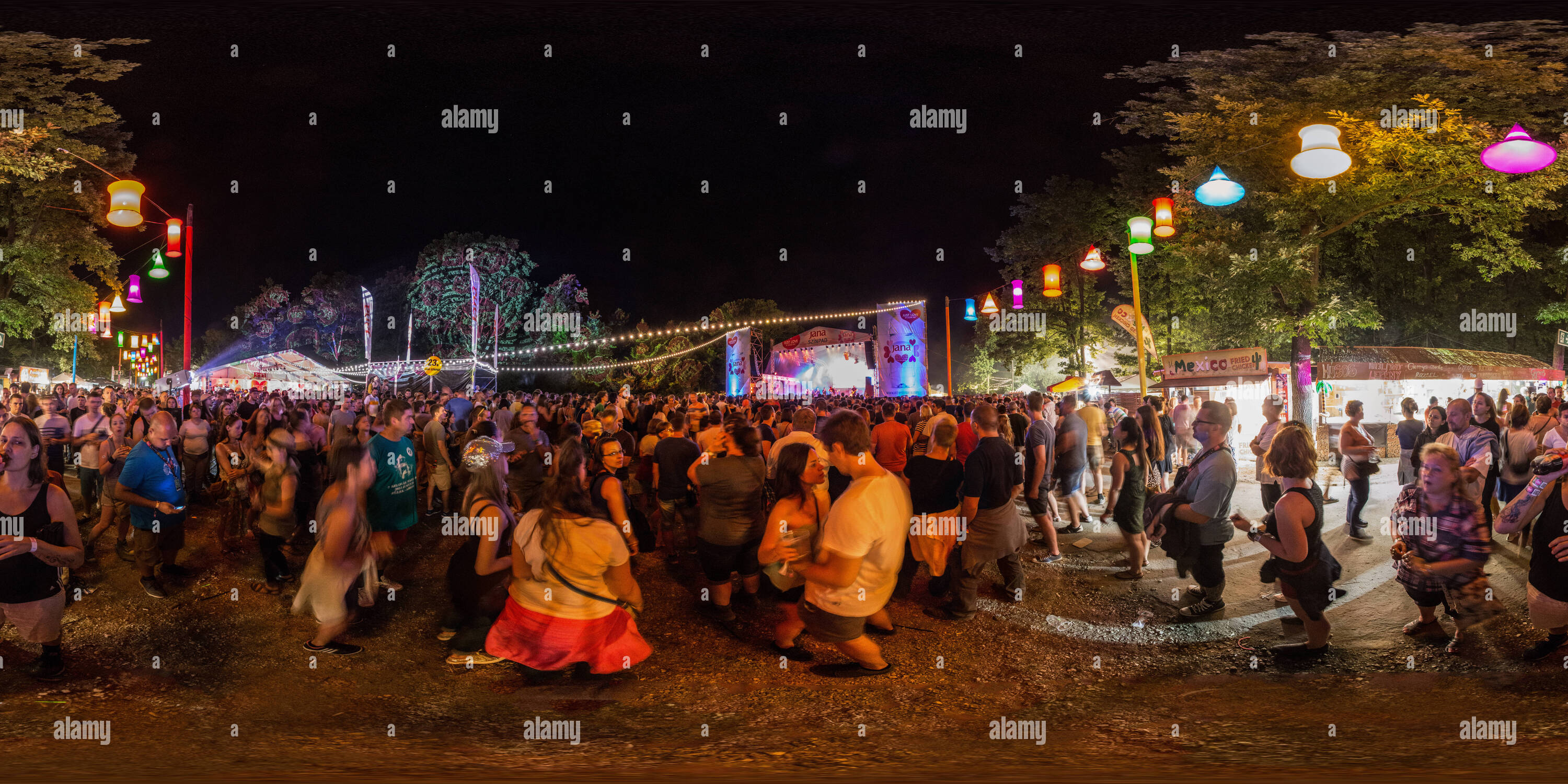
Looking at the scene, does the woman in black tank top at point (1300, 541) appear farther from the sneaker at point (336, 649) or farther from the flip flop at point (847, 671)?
the sneaker at point (336, 649)

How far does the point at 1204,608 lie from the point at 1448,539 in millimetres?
1679

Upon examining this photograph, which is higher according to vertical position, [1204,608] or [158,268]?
[158,268]

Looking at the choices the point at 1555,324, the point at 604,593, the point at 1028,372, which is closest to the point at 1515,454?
the point at 604,593

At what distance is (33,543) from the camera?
461 centimetres

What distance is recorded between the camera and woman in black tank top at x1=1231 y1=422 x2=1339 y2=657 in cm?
503

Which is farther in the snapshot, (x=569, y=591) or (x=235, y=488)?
(x=235, y=488)

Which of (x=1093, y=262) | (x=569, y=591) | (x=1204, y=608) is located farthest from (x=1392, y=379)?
(x=569, y=591)

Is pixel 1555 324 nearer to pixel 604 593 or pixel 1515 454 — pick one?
pixel 1515 454

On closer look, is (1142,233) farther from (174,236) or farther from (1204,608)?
(174,236)

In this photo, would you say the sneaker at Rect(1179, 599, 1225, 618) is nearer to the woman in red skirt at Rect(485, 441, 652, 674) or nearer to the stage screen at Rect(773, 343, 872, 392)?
the woman in red skirt at Rect(485, 441, 652, 674)

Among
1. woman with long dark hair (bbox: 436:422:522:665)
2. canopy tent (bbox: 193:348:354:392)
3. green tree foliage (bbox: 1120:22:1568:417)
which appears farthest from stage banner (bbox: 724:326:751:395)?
woman with long dark hair (bbox: 436:422:522:665)

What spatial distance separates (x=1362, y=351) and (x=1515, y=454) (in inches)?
606

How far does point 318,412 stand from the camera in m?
11.9

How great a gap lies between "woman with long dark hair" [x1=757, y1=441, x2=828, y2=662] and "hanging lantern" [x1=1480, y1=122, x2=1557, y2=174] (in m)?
4.90
